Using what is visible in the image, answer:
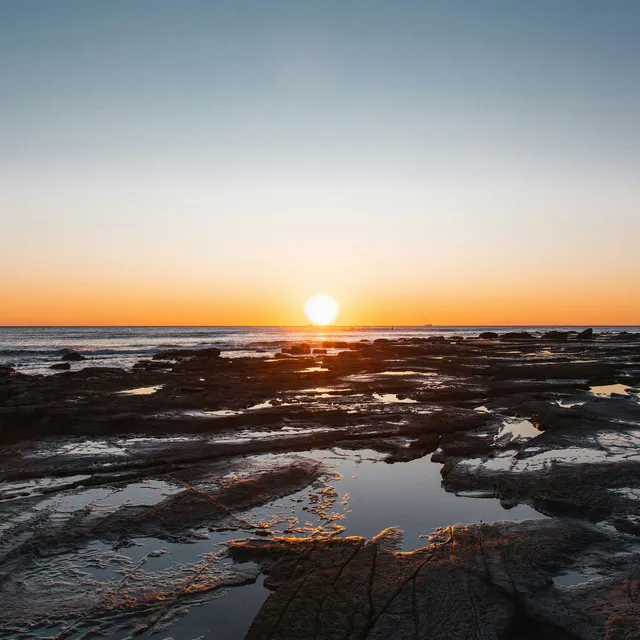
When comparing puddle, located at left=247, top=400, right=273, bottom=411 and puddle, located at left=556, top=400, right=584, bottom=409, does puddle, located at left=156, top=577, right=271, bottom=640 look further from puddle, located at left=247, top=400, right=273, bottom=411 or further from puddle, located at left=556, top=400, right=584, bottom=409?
puddle, located at left=556, top=400, right=584, bottom=409

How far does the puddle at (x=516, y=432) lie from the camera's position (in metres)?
12.4

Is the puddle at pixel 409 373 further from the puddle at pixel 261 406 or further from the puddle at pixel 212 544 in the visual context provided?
the puddle at pixel 212 544

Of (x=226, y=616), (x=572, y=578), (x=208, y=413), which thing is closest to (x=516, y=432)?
(x=572, y=578)

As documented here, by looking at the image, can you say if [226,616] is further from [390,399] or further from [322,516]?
[390,399]

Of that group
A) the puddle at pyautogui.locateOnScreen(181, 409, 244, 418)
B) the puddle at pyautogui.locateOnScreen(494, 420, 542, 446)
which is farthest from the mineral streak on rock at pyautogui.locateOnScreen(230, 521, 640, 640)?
the puddle at pyautogui.locateOnScreen(181, 409, 244, 418)

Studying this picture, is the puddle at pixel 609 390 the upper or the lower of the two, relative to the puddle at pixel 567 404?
lower

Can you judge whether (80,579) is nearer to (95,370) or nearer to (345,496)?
(345,496)

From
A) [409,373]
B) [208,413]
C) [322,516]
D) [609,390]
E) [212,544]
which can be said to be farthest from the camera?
[409,373]

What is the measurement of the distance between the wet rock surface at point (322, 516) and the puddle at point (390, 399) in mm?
1505

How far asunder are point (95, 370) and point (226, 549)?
25.3 meters

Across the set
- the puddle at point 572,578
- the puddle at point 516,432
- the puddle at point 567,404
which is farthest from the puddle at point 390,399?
the puddle at point 572,578

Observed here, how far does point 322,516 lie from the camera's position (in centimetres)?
755

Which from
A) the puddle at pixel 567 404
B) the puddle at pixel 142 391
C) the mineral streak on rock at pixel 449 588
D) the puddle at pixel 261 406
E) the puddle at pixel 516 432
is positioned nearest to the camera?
the mineral streak on rock at pixel 449 588

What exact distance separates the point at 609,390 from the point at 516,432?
11824 millimetres
